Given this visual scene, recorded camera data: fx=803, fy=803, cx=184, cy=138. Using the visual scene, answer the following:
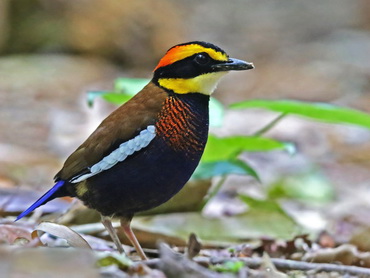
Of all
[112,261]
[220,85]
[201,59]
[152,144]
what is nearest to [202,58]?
[201,59]

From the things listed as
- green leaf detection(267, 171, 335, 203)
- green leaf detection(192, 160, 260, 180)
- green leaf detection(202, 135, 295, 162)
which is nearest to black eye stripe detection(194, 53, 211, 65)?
green leaf detection(192, 160, 260, 180)

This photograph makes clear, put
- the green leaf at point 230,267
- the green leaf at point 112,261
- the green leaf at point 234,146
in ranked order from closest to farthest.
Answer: the green leaf at point 112,261 → the green leaf at point 230,267 → the green leaf at point 234,146

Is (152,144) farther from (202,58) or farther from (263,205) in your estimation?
(263,205)

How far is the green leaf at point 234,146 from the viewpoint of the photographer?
5.35 m

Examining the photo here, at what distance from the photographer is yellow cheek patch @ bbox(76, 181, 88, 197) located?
3.94 m

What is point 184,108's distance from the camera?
12.9 ft

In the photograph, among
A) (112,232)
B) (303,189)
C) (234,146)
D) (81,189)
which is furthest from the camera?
(303,189)

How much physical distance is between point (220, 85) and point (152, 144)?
8.67 meters

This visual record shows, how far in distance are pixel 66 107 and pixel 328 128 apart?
11.1 ft

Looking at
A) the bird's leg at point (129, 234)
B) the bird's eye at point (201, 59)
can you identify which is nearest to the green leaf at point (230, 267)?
the bird's leg at point (129, 234)

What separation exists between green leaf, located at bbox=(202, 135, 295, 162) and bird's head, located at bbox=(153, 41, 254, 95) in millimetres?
1394

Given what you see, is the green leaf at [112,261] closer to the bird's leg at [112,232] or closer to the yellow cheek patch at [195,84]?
the bird's leg at [112,232]

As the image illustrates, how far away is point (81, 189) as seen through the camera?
396 centimetres

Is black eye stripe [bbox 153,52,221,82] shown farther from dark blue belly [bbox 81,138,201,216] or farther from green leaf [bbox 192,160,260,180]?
green leaf [bbox 192,160,260,180]
